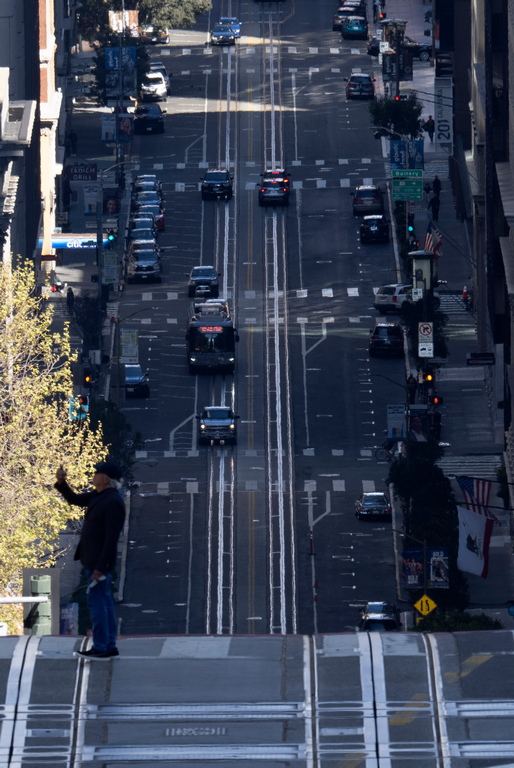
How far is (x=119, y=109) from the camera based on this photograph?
450 ft

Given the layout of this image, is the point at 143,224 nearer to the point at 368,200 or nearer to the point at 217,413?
the point at 368,200

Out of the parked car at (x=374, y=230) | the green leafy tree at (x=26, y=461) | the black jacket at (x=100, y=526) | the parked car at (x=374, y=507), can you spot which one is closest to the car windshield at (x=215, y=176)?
the parked car at (x=374, y=230)

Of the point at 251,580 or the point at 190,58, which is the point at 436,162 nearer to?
the point at 190,58

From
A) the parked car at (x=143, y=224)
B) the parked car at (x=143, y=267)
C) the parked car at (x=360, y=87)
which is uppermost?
the parked car at (x=360, y=87)

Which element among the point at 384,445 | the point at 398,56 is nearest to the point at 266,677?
the point at 384,445

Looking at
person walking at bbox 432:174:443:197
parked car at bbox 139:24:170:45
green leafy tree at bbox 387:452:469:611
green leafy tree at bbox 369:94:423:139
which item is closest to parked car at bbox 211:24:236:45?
parked car at bbox 139:24:170:45

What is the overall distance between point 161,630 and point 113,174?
59641mm

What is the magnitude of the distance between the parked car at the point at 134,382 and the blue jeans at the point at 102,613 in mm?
70346

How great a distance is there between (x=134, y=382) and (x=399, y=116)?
37.5 meters

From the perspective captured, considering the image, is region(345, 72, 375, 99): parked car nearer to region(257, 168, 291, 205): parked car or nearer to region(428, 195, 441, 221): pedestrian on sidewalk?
region(257, 168, 291, 205): parked car

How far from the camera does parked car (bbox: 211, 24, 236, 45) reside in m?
164

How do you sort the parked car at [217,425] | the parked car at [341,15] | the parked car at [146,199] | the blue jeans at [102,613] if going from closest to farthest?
the blue jeans at [102,613], the parked car at [217,425], the parked car at [146,199], the parked car at [341,15]

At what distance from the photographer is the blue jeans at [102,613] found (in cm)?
3120

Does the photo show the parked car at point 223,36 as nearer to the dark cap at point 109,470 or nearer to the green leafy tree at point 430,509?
the green leafy tree at point 430,509
